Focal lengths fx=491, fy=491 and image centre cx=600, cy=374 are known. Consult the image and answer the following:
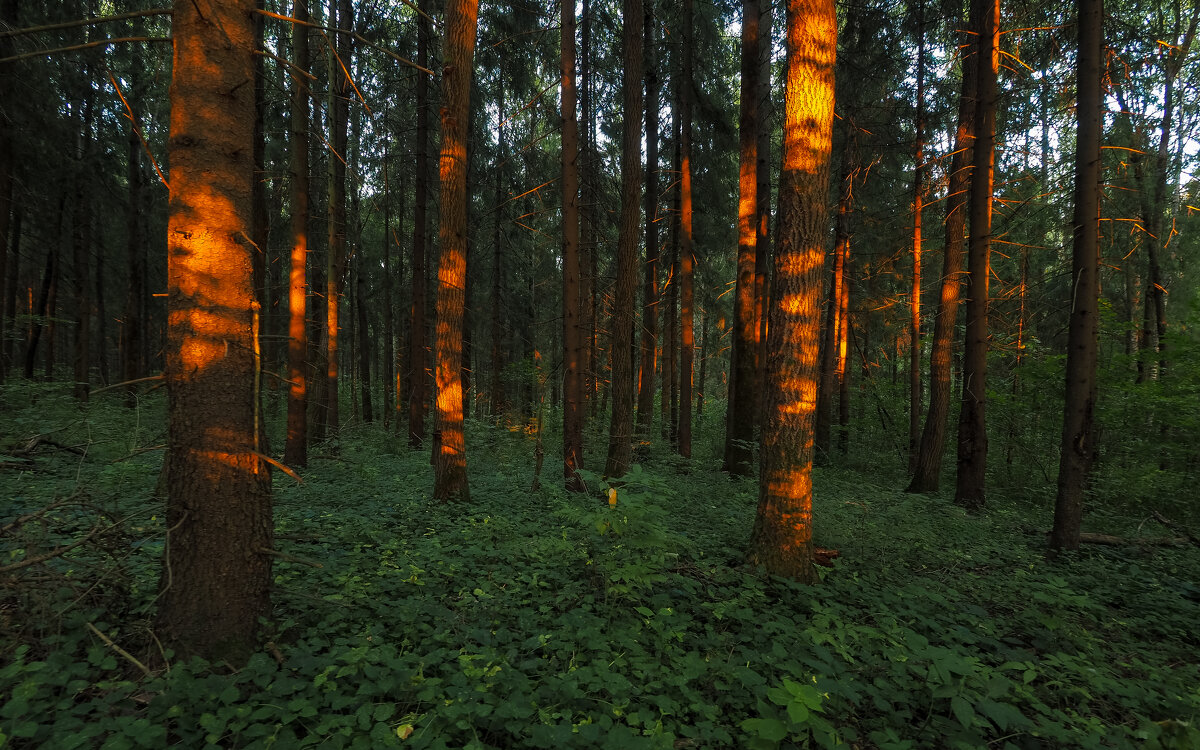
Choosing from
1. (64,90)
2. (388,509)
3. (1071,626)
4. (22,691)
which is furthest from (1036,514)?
(64,90)

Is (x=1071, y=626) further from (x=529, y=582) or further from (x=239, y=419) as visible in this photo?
(x=239, y=419)

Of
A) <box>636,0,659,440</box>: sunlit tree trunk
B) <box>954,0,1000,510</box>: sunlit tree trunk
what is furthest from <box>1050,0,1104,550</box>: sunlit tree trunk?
<box>636,0,659,440</box>: sunlit tree trunk

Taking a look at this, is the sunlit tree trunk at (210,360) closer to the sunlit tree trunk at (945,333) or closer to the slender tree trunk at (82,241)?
the sunlit tree trunk at (945,333)

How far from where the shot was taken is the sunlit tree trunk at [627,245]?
30.6ft

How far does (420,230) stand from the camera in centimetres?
1149

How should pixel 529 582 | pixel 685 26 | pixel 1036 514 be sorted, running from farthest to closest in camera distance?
pixel 685 26 < pixel 1036 514 < pixel 529 582

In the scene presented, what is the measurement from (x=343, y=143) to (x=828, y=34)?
1154 cm

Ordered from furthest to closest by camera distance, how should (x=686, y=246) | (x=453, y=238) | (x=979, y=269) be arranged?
1. (x=686, y=246)
2. (x=979, y=269)
3. (x=453, y=238)

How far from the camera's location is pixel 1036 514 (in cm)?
922

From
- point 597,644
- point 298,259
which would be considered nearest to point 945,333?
point 597,644

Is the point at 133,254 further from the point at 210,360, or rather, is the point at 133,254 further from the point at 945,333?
the point at 945,333

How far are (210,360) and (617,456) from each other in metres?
7.32

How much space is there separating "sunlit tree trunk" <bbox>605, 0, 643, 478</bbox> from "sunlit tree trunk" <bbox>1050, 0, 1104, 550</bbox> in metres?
6.29

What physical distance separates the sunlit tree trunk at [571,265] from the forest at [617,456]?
0.22 feet
